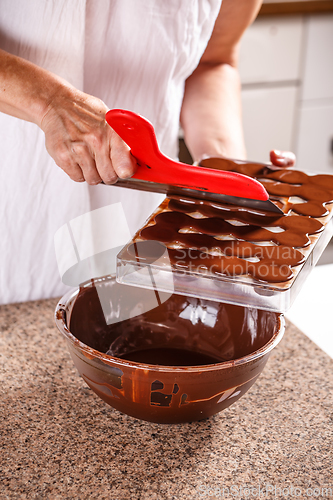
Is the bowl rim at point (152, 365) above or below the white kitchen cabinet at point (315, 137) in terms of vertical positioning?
above

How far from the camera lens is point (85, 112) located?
60 centimetres

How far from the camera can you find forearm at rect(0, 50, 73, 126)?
63 cm

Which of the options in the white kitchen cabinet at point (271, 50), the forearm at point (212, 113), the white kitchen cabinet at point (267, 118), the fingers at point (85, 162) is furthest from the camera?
the white kitchen cabinet at point (267, 118)

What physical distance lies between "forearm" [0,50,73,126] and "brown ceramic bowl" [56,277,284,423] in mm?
238

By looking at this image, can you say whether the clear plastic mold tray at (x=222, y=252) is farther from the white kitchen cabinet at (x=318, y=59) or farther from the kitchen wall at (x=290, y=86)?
the white kitchen cabinet at (x=318, y=59)

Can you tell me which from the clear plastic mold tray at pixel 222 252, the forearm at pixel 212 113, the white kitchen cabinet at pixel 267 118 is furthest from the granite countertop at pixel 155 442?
the white kitchen cabinet at pixel 267 118

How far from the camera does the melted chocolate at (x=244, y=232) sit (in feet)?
1.71

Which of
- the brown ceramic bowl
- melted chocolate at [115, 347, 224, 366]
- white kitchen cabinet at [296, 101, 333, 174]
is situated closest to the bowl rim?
the brown ceramic bowl

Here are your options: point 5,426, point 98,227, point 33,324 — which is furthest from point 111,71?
point 5,426

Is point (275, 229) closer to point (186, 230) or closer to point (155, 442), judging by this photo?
point (186, 230)

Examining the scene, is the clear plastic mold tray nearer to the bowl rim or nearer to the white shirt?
the bowl rim

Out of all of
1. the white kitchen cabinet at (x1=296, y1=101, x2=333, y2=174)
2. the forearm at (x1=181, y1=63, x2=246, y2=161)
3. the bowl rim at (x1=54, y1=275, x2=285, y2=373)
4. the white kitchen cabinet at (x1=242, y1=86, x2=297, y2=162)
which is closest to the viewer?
the bowl rim at (x1=54, y1=275, x2=285, y2=373)

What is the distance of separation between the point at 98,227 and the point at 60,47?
0.32 meters

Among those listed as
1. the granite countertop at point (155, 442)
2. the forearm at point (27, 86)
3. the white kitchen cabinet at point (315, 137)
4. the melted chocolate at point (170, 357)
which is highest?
the forearm at point (27, 86)
